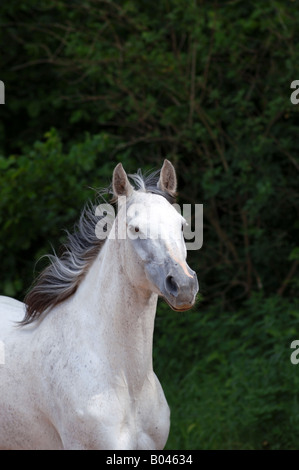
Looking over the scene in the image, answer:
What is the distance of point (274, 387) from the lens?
20.6 ft

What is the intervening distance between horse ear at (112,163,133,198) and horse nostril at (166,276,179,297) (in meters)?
0.52

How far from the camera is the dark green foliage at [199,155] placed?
737 cm

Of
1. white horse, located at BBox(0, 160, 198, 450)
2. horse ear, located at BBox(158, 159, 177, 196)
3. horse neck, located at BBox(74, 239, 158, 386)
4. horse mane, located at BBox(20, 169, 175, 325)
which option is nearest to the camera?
white horse, located at BBox(0, 160, 198, 450)

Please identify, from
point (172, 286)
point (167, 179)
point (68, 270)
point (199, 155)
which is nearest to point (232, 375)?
point (199, 155)

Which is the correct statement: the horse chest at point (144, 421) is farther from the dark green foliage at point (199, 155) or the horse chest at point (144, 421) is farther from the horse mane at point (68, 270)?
the dark green foliage at point (199, 155)

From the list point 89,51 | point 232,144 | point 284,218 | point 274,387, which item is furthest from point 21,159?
point 274,387

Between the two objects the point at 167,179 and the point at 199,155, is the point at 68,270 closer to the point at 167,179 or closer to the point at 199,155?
the point at 167,179

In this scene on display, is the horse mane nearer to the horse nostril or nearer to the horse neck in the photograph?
the horse neck

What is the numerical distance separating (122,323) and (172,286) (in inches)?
17.3

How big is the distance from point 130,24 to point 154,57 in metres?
0.56

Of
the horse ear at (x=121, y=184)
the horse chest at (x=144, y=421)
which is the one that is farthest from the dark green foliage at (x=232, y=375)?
the horse ear at (x=121, y=184)

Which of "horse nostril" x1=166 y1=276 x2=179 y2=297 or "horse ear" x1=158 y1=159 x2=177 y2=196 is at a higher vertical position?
"horse ear" x1=158 y1=159 x2=177 y2=196

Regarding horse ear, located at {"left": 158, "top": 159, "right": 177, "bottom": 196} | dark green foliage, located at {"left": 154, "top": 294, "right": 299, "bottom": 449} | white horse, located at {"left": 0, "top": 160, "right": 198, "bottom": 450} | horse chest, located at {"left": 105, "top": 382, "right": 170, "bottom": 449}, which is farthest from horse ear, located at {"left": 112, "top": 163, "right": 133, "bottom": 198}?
dark green foliage, located at {"left": 154, "top": 294, "right": 299, "bottom": 449}

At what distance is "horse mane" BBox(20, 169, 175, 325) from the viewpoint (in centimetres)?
376
